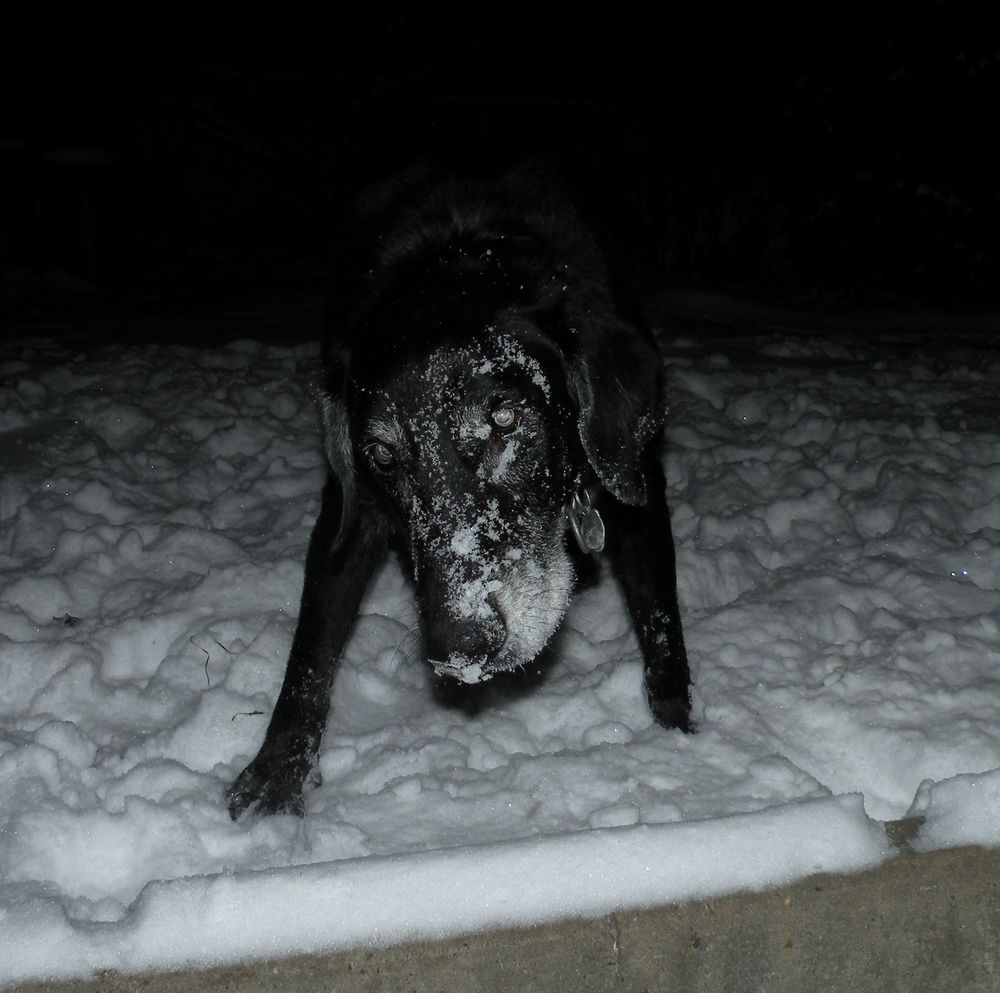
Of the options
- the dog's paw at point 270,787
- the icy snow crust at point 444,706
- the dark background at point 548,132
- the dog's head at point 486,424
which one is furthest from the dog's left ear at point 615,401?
the dark background at point 548,132

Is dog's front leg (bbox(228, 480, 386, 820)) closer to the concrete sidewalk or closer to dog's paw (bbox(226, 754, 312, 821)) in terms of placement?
dog's paw (bbox(226, 754, 312, 821))

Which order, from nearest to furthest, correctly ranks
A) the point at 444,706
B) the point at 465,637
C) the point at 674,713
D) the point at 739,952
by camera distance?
the point at 739,952 < the point at 465,637 < the point at 674,713 < the point at 444,706

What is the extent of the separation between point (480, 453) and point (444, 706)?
0.79 metres

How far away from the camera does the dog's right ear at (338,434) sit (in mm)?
2889

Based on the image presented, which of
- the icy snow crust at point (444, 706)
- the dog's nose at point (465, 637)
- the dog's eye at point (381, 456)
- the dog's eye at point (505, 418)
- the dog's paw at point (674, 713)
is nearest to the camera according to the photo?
the icy snow crust at point (444, 706)

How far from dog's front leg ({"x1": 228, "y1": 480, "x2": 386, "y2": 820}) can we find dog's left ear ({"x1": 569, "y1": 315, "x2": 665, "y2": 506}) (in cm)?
65

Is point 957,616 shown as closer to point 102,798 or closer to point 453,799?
point 453,799

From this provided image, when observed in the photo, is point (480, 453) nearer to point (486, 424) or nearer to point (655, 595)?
point (486, 424)

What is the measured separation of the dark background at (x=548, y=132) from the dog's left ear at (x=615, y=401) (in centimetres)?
490

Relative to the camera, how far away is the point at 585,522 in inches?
115

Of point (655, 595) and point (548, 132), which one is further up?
point (655, 595)

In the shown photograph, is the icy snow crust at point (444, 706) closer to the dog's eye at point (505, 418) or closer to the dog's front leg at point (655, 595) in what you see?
the dog's front leg at point (655, 595)

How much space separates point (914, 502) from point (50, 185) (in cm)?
785

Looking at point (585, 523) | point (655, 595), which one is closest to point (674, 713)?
point (655, 595)
